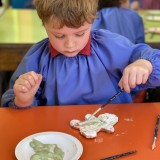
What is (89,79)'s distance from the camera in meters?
1.34

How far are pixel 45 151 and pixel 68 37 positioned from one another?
41 cm

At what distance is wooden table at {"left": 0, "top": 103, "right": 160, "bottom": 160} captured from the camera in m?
0.91

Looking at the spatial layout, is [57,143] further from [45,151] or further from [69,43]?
[69,43]

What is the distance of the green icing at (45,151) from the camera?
2.87 ft

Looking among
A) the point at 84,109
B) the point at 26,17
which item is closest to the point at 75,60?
the point at 84,109

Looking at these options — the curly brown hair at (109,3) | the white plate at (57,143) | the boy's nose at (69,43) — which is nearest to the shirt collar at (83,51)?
the boy's nose at (69,43)

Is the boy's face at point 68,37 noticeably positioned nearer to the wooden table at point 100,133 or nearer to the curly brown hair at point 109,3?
the wooden table at point 100,133

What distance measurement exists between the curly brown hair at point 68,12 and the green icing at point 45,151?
0.41 meters

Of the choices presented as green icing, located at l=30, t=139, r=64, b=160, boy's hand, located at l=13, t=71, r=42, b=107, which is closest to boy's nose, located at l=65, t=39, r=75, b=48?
boy's hand, located at l=13, t=71, r=42, b=107

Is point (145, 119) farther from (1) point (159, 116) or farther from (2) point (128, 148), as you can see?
(2) point (128, 148)

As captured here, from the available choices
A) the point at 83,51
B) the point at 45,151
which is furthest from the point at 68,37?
the point at 45,151

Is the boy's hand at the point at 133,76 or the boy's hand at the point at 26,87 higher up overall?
the boy's hand at the point at 133,76

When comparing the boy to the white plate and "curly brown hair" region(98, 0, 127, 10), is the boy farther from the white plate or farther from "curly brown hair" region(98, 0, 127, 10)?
"curly brown hair" region(98, 0, 127, 10)

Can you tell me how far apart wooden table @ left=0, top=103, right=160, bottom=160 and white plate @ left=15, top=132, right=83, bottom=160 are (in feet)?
0.08
